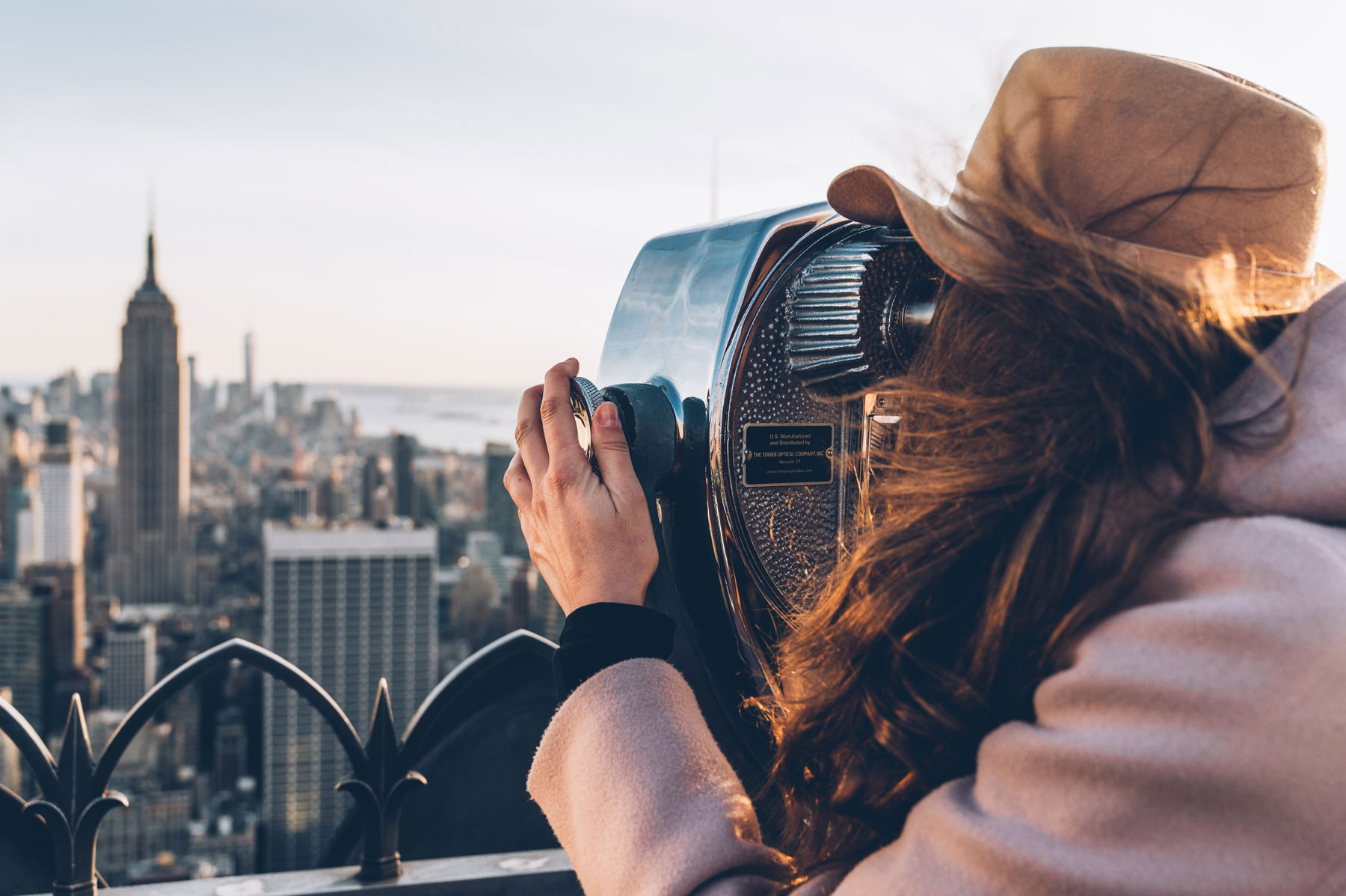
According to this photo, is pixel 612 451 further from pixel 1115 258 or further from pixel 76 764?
pixel 76 764

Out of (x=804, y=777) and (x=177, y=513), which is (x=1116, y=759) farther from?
(x=177, y=513)

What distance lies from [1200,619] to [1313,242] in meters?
0.35

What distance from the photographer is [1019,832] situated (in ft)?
1.95

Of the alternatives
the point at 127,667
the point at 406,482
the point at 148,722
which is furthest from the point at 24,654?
the point at 148,722

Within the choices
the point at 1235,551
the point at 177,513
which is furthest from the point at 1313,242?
the point at 177,513

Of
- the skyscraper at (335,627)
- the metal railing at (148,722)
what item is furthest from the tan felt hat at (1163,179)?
the skyscraper at (335,627)

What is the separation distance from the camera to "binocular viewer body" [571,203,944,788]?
110 cm

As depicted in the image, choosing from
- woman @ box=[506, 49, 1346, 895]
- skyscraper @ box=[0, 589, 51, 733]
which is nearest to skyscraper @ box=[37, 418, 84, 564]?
skyscraper @ box=[0, 589, 51, 733]

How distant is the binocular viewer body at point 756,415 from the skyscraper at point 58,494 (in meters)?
24.4

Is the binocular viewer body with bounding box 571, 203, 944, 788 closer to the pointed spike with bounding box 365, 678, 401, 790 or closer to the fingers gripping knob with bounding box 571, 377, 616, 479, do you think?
the fingers gripping knob with bounding box 571, 377, 616, 479

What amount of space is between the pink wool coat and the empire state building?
89.8 ft

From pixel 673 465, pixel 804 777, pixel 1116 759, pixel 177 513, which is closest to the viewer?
pixel 1116 759

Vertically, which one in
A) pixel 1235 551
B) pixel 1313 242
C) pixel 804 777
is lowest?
pixel 804 777

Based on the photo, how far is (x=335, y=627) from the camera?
1523cm
